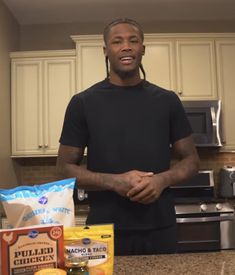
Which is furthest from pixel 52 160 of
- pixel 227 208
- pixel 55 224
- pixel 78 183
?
pixel 55 224

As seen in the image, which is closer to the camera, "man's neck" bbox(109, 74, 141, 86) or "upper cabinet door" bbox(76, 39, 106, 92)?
"man's neck" bbox(109, 74, 141, 86)

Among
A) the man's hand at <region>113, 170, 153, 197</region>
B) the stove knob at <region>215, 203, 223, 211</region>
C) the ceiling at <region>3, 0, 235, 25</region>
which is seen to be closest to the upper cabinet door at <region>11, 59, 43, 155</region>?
the ceiling at <region>3, 0, 235, 25</region>

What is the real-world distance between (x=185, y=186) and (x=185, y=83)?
94 cm

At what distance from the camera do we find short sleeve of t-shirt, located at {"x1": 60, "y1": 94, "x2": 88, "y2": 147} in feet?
4.30

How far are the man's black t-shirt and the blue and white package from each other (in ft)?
1.46

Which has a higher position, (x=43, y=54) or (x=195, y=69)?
(x=43, y=54)

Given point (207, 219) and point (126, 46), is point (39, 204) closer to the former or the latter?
point (126, 46)

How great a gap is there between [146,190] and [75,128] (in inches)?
14.2

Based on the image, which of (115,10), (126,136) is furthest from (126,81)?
(115,10)

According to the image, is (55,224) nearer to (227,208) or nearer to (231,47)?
(227,208)

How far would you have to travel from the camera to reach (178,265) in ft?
3.09

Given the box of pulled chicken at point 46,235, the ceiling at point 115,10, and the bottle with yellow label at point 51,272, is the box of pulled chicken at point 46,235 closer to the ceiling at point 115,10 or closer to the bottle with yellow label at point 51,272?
the bottle with yellow label at point 51,272

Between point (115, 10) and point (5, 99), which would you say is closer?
point (5, 99)

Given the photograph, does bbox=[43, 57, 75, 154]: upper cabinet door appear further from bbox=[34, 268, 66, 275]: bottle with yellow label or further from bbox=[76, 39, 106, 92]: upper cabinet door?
bbox=[34, 268, 66, 275]: bottle with yellow label
